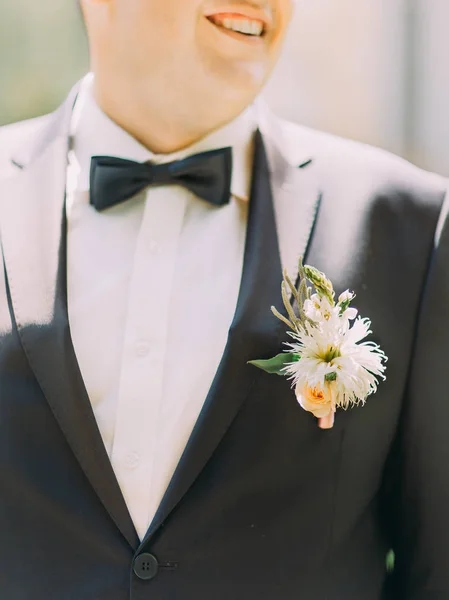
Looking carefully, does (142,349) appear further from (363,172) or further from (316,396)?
(363,172)

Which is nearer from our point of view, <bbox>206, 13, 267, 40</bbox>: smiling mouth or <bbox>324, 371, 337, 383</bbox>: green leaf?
<bbox>324, 371, 337, 383</bbox>: green leaf

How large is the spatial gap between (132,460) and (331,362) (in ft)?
0.92

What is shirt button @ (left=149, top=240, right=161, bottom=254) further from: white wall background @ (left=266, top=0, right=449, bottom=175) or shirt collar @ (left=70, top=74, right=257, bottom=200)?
white wall background @ (left=266, top=0, right=449, bottom=175)

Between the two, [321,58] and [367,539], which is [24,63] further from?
[367,539]

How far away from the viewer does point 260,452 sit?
1.03 metres

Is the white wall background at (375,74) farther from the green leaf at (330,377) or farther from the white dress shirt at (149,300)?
the green leaf at (330,377)

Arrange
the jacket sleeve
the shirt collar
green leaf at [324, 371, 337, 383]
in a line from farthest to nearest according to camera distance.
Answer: the shirt collar
the jacket sleeve
green leaf at [324, 371, 337, 383]

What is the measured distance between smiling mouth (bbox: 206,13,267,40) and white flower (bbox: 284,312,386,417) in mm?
372

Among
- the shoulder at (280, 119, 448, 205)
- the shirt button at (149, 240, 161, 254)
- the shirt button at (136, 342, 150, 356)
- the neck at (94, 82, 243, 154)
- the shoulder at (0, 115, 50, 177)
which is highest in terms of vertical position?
the neck at (94, 82, 243, 154)

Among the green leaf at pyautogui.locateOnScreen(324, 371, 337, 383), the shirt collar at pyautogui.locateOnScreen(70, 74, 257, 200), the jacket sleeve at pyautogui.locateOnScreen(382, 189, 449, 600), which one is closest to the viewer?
the green leaf at pyautogui.locateOnScreen(324, 371, 337, 383)

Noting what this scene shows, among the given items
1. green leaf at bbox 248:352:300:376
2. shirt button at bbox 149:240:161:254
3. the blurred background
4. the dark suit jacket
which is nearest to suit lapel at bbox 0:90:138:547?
the dark suit jacket

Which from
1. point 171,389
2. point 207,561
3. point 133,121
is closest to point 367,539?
point 207,561

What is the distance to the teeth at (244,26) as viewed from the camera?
3.57 ft

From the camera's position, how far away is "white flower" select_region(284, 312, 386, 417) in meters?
0.96
